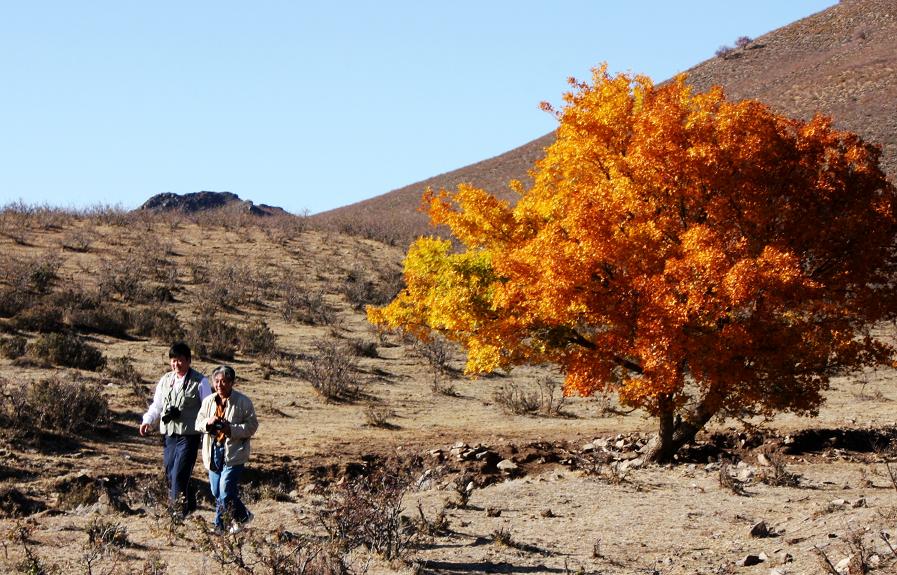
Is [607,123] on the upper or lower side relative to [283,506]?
upper

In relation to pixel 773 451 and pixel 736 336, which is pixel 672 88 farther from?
pixel 773 451

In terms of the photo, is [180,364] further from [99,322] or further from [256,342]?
[99,322]

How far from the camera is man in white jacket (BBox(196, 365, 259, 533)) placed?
Answer: 899cm

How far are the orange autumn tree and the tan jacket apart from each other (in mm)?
4469

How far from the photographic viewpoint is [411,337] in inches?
1107

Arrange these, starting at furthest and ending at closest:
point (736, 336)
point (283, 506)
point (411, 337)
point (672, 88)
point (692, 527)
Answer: point (411, 337) < point (672, 88) < point (736, 336) < point (283, 506) < point (692, 527)

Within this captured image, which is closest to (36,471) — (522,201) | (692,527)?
(522,201)

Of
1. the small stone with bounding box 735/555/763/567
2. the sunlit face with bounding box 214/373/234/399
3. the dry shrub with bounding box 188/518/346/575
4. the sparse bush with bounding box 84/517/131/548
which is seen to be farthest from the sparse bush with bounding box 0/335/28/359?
the small stone with bounding box 735/555/763/567

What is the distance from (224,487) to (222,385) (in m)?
0.94

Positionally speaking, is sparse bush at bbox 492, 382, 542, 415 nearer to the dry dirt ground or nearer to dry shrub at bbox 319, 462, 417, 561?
the dry dirt ground

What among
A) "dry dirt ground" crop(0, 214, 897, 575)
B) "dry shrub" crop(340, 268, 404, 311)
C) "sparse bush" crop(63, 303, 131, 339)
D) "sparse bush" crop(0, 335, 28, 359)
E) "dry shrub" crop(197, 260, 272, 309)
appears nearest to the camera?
"dry dirt ground" crop(0, 214, 897, 575)

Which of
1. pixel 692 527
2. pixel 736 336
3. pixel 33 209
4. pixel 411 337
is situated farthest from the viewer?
pixel 33 209

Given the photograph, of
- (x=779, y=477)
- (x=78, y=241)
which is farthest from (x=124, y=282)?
(x=779, y=477)

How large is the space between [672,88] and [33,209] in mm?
36805
